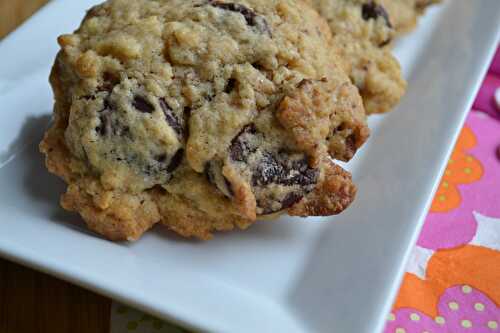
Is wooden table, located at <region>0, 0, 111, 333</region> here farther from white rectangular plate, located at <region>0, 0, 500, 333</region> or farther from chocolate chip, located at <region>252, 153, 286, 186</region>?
chocolate chip, located at <region>252, 153, 286, 186</region>

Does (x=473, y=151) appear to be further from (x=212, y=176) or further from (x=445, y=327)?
(x=212, y=176)

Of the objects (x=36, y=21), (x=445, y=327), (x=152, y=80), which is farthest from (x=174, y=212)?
(x=36, y=21)

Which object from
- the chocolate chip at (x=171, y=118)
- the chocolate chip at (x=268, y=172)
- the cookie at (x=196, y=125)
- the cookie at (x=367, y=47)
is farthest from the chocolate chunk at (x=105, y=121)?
the cookie at (x=367, y=47)

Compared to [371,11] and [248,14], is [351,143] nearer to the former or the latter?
[248,14]

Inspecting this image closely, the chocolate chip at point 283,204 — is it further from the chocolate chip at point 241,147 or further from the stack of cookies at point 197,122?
the chocolate chip at point 241,147

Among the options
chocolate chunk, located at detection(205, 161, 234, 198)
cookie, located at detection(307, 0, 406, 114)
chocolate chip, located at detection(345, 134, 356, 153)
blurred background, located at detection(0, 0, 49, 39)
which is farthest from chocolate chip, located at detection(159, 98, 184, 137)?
blurred background, located at detection(0, 0, 49, 39)

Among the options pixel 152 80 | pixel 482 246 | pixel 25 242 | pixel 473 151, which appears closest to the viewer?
pixel 25 242
